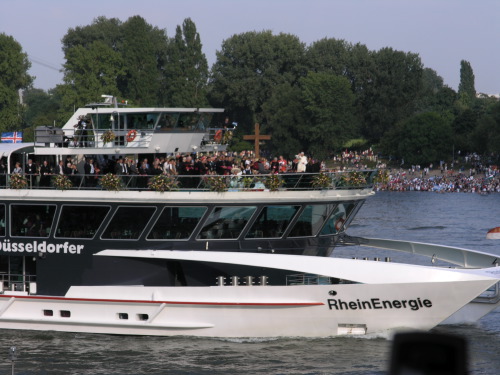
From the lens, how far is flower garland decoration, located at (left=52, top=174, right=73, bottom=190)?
60.6ft

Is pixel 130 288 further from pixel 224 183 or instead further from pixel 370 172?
pixel 370 172

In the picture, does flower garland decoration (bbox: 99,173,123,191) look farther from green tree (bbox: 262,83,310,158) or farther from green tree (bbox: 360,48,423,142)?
green tree (bbox: 360,48,423,142)

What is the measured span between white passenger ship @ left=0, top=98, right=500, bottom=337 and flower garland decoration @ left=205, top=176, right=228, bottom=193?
127mm

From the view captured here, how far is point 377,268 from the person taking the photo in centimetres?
1647

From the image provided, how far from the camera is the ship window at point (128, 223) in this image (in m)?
18.1

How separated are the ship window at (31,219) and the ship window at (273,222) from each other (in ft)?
14.8

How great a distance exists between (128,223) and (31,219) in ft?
7.77

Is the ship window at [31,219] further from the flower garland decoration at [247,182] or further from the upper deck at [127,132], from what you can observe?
the flower garland decoration at [247,182]

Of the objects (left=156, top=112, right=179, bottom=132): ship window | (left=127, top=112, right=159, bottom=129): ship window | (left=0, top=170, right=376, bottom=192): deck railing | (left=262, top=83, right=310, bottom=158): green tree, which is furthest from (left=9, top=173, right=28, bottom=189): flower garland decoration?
(left=262, top=83, right=310, bottom=158): green tree

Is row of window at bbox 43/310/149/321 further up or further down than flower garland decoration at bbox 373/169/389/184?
further down

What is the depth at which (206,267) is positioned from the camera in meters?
17.4

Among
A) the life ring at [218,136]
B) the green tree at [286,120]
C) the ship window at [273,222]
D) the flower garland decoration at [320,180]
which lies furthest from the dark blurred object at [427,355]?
the green tree at [286,120]

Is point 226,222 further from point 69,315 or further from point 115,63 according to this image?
point 115,63

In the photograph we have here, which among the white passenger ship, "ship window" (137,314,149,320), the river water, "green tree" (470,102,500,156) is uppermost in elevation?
"green tree" (470,102,500,156)
